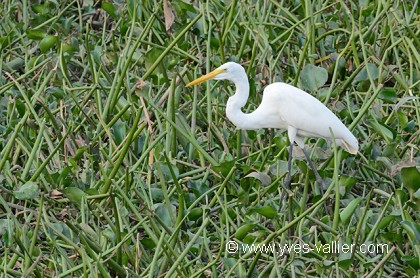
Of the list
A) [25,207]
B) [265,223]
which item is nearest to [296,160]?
[265,223]

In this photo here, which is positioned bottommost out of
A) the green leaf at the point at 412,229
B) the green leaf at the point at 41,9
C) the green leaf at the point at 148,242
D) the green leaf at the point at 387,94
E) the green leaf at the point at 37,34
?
the green leaf at the point at 41,9

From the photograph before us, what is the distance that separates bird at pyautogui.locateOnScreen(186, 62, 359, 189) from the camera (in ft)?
12.5

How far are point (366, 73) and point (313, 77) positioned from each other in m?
0.30

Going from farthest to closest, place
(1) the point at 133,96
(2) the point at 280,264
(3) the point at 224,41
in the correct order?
(3) the point at 224,41
(1) the point at 133,96
(2) the point at 280,264

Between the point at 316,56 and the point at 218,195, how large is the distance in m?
1.21

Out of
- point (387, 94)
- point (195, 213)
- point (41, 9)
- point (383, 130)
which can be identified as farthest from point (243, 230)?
point (41, 9)

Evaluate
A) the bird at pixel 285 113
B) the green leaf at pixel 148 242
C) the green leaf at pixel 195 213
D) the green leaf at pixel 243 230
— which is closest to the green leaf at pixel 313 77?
the bird at pixel 285 113

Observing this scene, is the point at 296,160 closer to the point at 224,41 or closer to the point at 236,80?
the point at 236,80

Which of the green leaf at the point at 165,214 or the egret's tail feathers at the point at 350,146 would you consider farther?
the egret's tail feathers at the point at 350,146

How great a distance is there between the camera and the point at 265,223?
363 centimetres

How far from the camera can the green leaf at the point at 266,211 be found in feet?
10.9

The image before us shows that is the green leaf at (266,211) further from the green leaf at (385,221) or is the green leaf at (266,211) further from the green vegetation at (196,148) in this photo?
the green leaf at (385,221)

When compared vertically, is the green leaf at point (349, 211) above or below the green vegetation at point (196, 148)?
above

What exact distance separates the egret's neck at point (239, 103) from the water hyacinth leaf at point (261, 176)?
0.38 m
